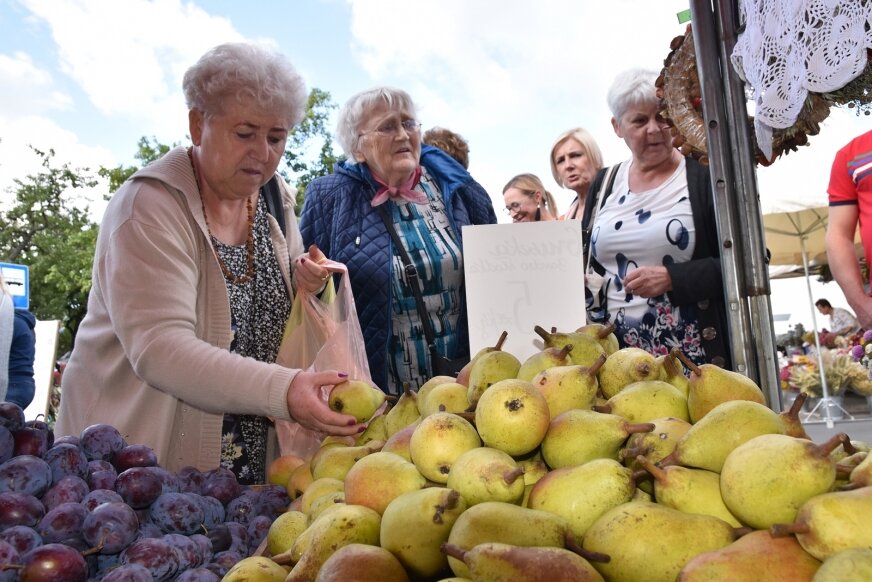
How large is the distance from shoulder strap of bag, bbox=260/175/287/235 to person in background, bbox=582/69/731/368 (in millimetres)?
1174

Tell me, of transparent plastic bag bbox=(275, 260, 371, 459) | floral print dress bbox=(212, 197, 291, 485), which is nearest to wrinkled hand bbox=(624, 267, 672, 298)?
transparent plastic bag bbox=(275, 260, 371, 459)

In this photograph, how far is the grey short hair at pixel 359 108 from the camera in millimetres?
2855

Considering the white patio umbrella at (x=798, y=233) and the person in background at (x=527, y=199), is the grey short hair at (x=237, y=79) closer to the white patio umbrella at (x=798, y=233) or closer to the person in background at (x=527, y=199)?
the person in background at (x=527, y=199)

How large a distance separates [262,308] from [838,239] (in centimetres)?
238

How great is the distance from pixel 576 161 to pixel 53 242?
64.6 feet

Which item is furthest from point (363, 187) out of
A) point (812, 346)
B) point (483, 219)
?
point (812, 346)

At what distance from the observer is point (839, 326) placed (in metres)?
10.1

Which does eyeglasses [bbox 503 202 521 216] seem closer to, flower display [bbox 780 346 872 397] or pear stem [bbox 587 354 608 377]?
pear stem [bbox 587 354 608 377]

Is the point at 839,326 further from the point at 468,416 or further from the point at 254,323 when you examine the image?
the point at 468,416

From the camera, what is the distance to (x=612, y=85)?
8.83 feet

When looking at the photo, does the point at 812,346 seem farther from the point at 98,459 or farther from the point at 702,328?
the point at 98,459

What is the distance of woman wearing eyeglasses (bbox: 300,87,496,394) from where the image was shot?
274 centimetres

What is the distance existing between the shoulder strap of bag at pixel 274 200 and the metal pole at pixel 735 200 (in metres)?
1.38

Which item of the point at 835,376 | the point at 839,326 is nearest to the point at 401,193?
the point at 835,376
